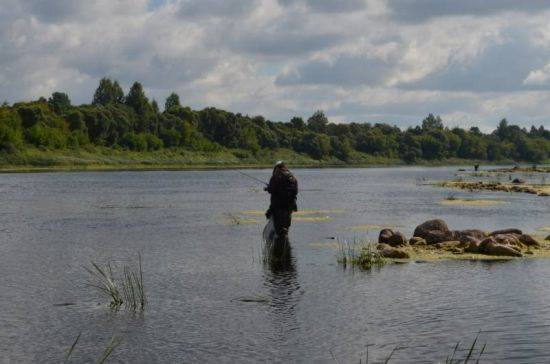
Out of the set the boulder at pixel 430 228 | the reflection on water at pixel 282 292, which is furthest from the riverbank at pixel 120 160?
the reflection on water at pixel 282 292

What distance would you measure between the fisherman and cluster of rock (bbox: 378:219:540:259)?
3.82 meters

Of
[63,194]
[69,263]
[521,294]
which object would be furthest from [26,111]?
[521,294]

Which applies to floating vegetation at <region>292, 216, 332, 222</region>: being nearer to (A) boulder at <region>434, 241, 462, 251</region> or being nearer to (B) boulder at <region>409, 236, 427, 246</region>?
(B) boulder at <region>409, 236, 427, 246</region>

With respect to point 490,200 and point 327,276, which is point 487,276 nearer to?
point 327,276

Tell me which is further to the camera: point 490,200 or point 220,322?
point 490,200

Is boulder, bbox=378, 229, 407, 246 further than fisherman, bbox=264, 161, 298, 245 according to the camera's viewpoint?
Yes

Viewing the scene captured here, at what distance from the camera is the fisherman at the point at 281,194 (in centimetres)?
2819

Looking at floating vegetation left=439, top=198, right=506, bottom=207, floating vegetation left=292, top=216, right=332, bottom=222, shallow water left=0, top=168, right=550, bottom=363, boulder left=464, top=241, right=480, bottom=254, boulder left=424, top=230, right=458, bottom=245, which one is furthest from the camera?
floating vegetation left=439, top=198, right=506, bottom=207

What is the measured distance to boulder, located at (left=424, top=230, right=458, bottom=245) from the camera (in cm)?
3177

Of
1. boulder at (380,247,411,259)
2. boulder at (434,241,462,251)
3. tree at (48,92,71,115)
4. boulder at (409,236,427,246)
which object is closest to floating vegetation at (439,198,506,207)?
boulder at (409,236,427,246)

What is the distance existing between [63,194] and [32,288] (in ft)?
166

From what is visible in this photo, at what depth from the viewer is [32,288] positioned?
22.6 metres

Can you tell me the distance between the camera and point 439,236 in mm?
31906

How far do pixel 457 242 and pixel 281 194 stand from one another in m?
7.94
